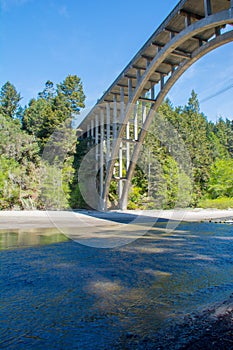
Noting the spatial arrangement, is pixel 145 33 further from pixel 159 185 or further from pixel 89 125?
pixel 159 185

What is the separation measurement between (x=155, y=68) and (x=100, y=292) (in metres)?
12.7

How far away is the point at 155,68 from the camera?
1383 cm

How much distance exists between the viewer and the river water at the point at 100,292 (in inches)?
86.1

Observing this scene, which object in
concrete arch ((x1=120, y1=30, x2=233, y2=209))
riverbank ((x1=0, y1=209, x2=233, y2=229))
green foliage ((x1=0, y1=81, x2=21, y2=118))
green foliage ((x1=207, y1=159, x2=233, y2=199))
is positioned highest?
green foliage ((x1=0, y1=81, x2=21, y2=118))

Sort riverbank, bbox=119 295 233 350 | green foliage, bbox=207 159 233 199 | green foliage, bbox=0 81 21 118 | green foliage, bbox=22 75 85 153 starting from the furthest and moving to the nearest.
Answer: green foliage, bbox=0 81 21 118
green foliage, bbox=207 159 233 199
green foliage, bbox=22 75 85 153
riverbank, bbox=119 295 233 350

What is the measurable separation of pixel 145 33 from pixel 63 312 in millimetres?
14929

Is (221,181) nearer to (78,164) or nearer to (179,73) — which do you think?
(78,164)

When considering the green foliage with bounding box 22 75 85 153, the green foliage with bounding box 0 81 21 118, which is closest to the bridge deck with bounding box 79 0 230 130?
the green foliage with bounding box 22 75 85 153

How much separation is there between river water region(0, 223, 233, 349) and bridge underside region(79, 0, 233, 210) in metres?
7.56

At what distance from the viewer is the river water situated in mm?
2188

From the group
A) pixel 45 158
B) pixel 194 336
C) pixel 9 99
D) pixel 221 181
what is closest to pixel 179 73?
pixel 194 336

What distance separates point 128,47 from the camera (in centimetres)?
1680

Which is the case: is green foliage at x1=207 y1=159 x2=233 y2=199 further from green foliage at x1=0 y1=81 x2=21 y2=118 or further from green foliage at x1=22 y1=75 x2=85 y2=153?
green foliage at x1=0 y1=81 x2=21 y2=118

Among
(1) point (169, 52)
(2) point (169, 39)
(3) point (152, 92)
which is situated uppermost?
(2) point (169, 39)
